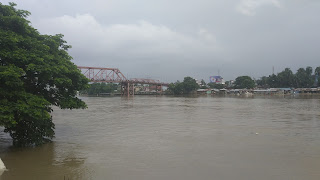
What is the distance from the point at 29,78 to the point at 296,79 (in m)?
123

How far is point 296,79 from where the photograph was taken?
115250 millimetres

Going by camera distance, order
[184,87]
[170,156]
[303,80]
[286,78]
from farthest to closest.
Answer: [184,87] → [286,78] → [303,80] → [170,156]

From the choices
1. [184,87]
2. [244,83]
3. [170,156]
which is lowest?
[170,156]

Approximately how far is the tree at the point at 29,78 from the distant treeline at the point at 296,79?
121 meters

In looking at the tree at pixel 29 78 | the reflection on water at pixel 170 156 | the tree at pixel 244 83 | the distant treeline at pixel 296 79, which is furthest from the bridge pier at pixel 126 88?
the tree at pixel 29 78

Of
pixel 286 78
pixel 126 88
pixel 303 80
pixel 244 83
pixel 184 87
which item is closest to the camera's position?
pixel 303 80

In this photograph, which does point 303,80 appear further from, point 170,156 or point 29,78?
point 29,78

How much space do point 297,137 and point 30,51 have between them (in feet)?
44.7

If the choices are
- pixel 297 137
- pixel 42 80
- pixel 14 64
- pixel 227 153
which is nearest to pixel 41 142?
pixel 42 80

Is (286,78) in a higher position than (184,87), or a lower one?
higher

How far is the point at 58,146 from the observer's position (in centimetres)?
1207

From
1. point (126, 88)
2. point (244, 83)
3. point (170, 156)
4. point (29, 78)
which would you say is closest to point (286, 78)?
point (244, 83)

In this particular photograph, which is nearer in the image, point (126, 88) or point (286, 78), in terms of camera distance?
point (286, 78)

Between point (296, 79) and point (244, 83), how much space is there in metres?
22.9
